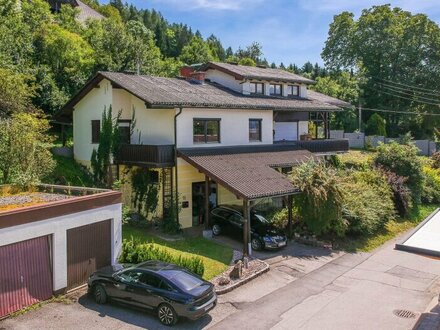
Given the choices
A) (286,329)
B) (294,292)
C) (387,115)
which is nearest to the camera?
(286,329)

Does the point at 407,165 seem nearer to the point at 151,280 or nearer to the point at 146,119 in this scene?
the point at 146,119

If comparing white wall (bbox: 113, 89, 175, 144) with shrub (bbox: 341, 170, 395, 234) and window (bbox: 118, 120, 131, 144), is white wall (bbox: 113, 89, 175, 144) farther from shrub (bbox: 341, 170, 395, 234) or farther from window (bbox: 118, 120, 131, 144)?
shrub (bbox: 341, 170, 395, 234)

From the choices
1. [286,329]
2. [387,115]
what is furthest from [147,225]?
[387,115]

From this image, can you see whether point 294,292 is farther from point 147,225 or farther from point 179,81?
point 179,81

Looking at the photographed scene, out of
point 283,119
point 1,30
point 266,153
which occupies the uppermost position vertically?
point 1,30

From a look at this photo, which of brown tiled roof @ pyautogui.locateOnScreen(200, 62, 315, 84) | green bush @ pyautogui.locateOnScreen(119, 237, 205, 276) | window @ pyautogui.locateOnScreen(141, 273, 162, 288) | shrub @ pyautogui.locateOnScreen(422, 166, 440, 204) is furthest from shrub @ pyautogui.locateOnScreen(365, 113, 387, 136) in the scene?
window @ pyautogui.locateOnScreen(141, 273, 162, 288)

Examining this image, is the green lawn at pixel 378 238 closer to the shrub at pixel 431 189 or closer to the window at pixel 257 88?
the shrub at pixel 431 189
